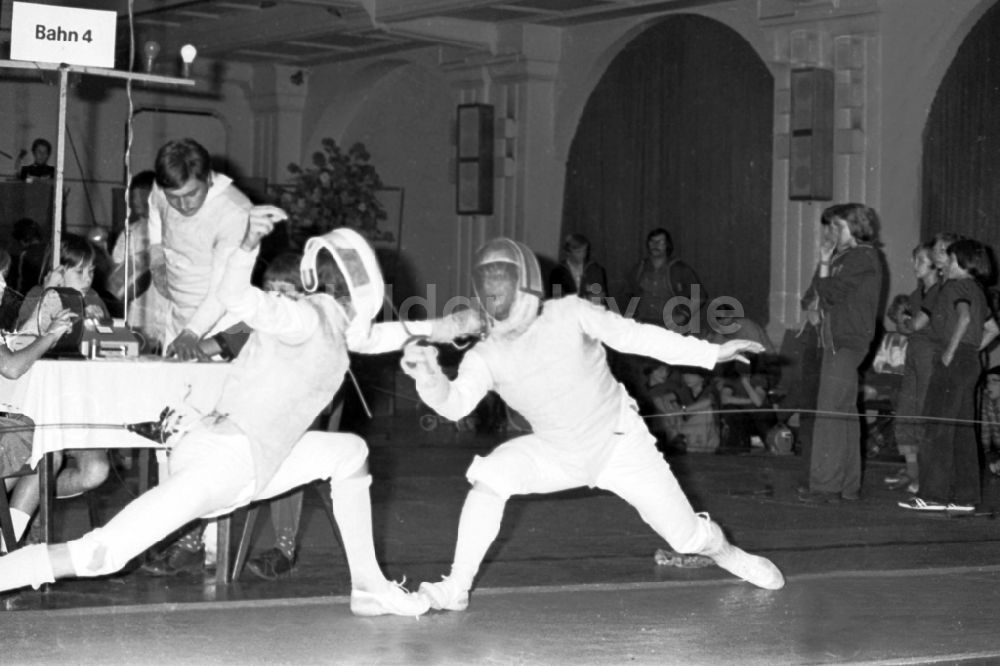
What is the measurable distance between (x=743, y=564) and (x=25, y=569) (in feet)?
7.51

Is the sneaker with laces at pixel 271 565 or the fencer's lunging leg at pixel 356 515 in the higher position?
the fencer's lunging leg at pixel 356 515

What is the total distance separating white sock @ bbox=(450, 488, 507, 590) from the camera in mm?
4453

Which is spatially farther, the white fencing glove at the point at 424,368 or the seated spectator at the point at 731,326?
the seated spectator at the point at 731,326

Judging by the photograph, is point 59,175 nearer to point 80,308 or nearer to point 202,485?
point 80,308

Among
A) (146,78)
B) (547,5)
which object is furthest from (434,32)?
(146,78)

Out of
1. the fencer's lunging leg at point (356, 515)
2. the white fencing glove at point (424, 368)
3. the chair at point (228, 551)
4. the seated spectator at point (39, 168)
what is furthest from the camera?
the seated spectator at point (39, 168)

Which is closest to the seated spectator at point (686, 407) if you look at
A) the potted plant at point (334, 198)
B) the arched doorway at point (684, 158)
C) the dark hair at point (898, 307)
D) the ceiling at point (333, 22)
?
the dark hair at point (898, 307)

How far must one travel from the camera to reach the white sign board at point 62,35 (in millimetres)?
5242

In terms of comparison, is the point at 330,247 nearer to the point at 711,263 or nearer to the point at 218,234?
the point at 218,234

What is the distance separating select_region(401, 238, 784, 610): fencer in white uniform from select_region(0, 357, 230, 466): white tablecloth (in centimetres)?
89

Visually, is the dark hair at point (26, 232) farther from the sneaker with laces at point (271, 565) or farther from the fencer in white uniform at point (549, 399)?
the fencer in white uniform at point (549, 399)

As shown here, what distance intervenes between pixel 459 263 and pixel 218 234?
7740 millimetres

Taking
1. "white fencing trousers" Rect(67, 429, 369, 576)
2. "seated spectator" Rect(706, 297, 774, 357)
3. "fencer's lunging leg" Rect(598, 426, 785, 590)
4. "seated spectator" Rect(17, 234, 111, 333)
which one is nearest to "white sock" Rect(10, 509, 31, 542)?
"seated spectator" Rect(17, 234, 111, 333)

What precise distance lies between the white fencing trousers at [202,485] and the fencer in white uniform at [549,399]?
372 mm
